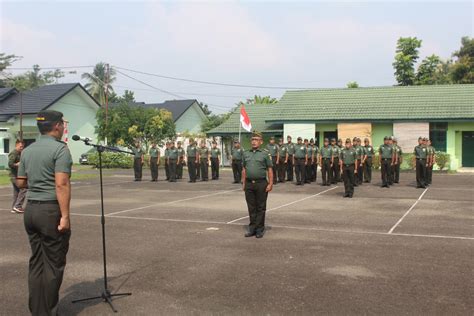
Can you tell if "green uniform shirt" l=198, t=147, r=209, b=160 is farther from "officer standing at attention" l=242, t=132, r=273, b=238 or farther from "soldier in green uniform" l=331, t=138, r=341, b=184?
"officer standing at attention" l=242, t=132, r=273, b=238

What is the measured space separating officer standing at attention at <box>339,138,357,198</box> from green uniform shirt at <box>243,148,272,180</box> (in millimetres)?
6512

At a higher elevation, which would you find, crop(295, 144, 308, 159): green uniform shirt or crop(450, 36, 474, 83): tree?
crop(450, 36, 474, 83): tree

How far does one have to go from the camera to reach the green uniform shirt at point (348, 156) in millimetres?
15141

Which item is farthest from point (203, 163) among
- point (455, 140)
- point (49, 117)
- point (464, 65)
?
point (464, 65)

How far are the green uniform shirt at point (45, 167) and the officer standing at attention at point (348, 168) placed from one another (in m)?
11.4

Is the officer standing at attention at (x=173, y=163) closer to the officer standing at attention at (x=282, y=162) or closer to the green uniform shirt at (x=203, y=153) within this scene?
the green uniform shirt at (x=203, y=153)

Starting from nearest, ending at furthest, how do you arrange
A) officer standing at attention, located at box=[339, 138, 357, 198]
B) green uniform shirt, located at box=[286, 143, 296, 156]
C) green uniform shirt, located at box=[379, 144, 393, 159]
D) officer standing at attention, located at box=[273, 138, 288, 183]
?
officer standing at attention, located at box=[339, 138, 357, 198], green uniform shirt, located at box=[379, 144, 393, 159], green uniform shirt, located at box=[286, 143, 296, 156], officer standing at attention, located at box=[273, 138, 288, 183]

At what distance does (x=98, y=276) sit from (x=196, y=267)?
129 centimetres

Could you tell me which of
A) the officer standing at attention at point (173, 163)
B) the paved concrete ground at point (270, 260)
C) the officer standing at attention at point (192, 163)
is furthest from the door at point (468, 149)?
the officer standing at attention at point (173, 163)

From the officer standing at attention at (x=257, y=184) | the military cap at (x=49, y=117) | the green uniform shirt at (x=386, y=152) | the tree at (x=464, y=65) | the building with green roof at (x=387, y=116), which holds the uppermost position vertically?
the tree at (x=464, y=65)

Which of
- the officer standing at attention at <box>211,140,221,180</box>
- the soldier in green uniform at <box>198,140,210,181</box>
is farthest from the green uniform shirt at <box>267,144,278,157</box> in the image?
the soldier in green uniform at <box>198,140,210,181</box>

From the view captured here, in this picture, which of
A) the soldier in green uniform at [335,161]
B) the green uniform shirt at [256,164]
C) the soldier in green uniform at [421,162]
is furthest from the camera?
the soldier in green uniform at [335,161]

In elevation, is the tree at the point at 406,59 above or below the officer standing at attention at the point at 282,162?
above

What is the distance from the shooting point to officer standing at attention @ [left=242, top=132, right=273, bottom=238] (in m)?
8.74
